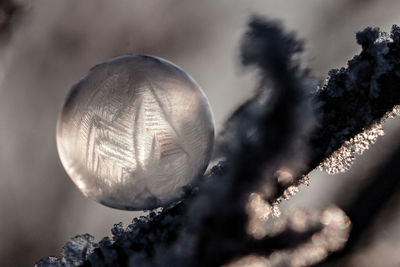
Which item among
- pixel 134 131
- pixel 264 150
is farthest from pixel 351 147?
pixel 134 131

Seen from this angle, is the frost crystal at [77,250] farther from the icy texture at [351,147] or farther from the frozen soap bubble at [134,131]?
the icy texture at [351,147]

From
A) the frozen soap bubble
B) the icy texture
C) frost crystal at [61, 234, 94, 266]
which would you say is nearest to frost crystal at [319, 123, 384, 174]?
the icy texture

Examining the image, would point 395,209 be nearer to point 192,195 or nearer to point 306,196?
point 306,196

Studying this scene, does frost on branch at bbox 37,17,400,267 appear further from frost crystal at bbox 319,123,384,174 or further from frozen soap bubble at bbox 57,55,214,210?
frozen soap bubble at bbox 57,55,214,210

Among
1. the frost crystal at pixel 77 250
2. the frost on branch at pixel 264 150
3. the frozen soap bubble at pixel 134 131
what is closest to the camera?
the frozen soap bubble at pixel 134 131

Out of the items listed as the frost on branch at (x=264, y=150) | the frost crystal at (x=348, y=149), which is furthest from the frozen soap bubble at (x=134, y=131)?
the frost crystal at (x=348, y=149)
